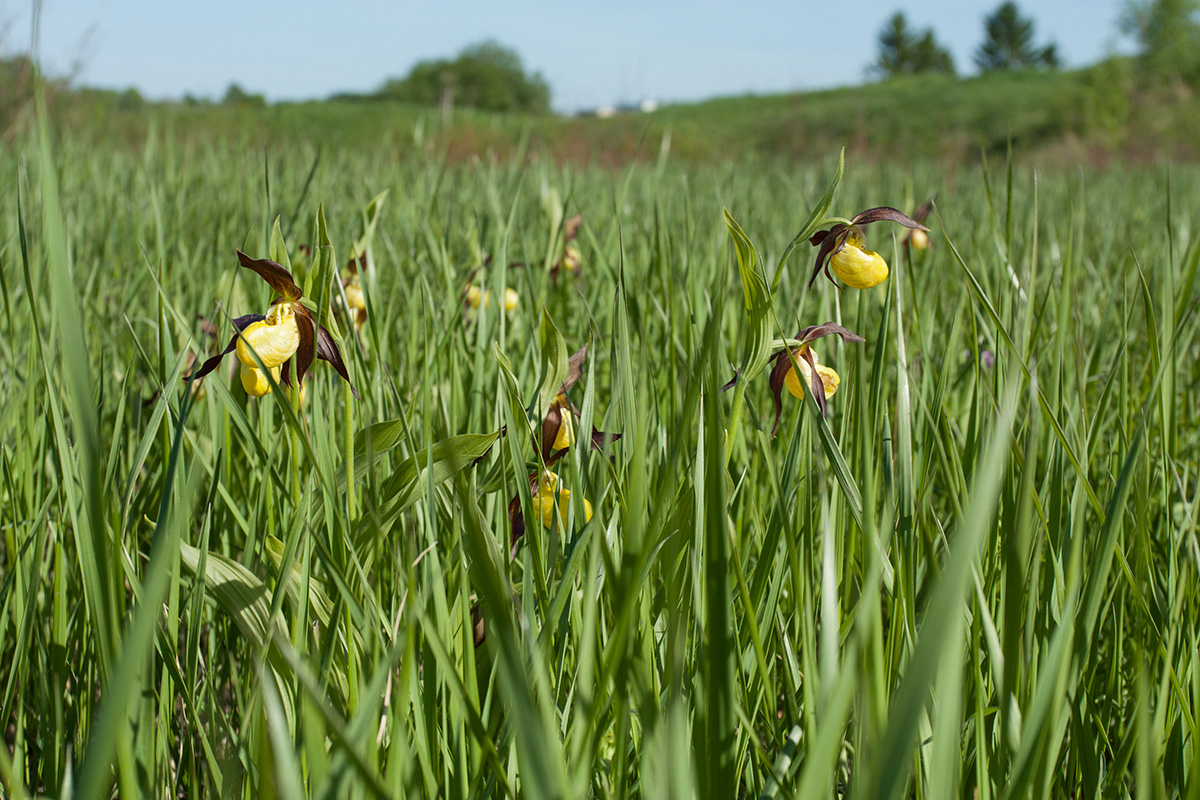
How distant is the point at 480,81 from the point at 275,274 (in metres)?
36.0

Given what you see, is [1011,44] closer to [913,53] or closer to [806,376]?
[913,53]

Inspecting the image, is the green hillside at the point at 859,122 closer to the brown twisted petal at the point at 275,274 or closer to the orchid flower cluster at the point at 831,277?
the orchid flower cluster at the point at 831,277

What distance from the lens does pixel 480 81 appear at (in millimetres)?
33375

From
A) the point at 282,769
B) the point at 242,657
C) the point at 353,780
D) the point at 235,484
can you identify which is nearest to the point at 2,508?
the point at 235,484

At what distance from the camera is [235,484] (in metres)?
0.85

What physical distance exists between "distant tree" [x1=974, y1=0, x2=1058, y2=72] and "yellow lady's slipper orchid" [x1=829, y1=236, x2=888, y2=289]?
43317 millimetres

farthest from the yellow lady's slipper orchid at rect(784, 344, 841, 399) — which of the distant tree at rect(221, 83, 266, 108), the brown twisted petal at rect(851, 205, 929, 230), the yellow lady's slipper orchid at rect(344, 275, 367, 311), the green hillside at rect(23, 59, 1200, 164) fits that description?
the distant tree at rect(221, 83, 266, 108)

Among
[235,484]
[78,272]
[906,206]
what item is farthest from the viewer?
[906,206]

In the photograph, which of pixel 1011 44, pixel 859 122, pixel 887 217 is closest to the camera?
pixel 887 217

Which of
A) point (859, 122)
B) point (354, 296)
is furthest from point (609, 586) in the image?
point (859, 122)

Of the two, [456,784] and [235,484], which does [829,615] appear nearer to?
[456,784]

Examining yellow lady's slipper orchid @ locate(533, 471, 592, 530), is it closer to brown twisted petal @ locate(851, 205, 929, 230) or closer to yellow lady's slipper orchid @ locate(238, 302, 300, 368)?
yellow lady's slipper orchid @ locate(238, 302, 300, 368)

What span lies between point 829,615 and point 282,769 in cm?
21

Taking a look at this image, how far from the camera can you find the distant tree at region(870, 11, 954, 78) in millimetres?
37406
